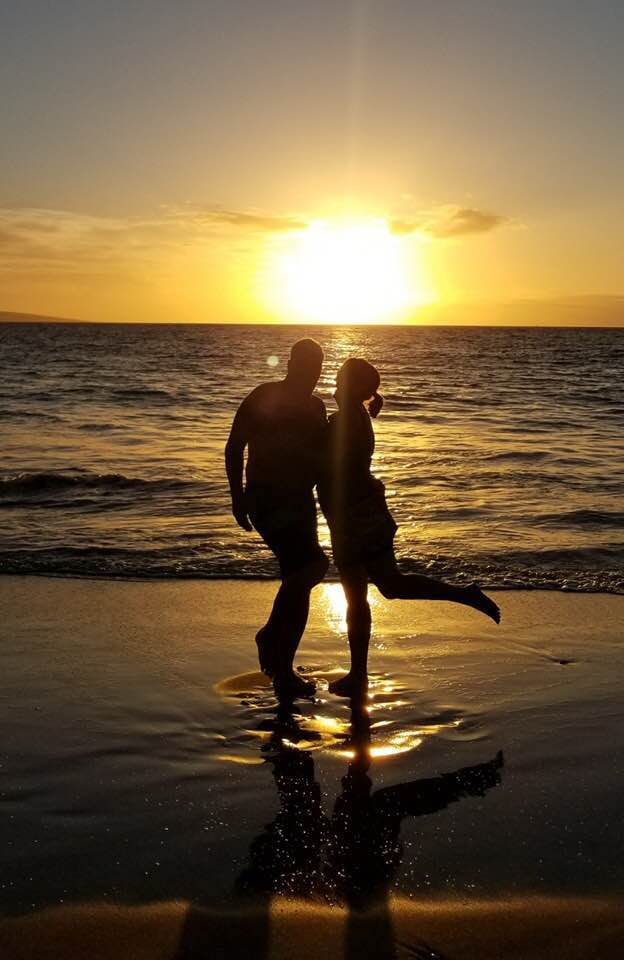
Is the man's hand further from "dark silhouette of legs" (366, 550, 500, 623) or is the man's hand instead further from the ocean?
the ocean

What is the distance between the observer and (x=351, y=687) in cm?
505

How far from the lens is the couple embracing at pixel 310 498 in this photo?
509 centimetres

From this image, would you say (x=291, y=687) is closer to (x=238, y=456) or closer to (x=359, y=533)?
(x=359, y=533)

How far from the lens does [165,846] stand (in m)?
3.27

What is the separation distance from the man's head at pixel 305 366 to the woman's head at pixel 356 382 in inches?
8.7

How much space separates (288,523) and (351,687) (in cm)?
98

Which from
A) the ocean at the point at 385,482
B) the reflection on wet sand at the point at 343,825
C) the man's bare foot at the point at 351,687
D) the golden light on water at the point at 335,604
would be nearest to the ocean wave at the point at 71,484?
the ocean at the point at 385,482

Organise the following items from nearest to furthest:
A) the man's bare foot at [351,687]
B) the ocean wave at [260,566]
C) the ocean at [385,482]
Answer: the man's bare foot at [351,687], the ocean wave at [260,566], the ocean at [385,482]

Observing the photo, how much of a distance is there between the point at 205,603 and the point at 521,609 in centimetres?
239

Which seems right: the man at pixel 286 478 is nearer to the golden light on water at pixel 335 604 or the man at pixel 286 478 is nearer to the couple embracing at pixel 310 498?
the couple embracing at pixel 310 498

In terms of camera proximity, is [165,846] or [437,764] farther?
[437,764]

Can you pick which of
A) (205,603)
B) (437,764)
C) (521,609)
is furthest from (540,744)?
(205,603)

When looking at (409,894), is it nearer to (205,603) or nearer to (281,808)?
(281,808)

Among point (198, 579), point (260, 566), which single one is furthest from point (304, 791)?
point (260, 566)
